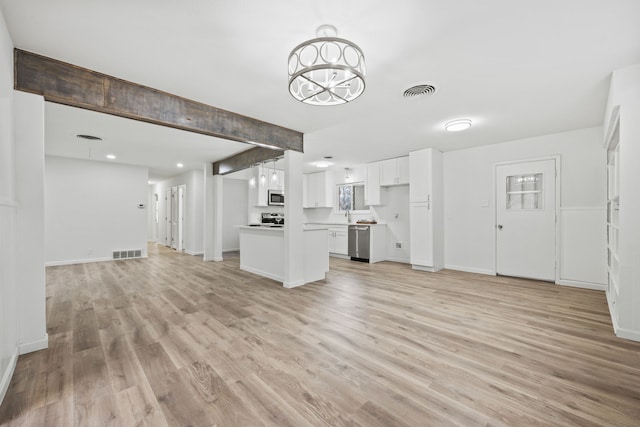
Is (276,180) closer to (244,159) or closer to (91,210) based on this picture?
(244,159)

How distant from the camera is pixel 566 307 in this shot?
3377mm

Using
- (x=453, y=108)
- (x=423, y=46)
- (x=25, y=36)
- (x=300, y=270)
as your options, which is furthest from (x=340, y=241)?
(x=25, y=36)

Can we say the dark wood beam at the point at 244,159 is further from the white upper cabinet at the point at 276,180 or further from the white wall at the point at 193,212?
the white upper cabinet at the point at 276,180

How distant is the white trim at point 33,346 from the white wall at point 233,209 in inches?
246

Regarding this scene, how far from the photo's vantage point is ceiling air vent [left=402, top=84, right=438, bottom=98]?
2.84 metres

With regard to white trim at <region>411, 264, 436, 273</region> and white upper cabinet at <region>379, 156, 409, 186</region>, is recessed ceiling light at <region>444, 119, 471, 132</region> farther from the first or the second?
white trim at <region>411, 264, 436, 273</region>

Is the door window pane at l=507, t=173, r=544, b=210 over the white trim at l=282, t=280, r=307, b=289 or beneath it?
over

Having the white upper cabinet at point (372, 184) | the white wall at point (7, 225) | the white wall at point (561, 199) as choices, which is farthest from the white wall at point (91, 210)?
the white wall at point (561, 199)

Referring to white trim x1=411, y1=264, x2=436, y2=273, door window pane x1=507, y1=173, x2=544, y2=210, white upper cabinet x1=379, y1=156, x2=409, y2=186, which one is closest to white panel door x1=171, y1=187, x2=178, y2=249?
white upper cabinet x1=379, y1=156, x2=409, y2=186

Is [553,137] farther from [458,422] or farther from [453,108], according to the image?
[458,422]

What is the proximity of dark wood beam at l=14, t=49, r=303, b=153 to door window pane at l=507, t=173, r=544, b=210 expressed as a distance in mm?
4788

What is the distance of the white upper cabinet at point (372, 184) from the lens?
6.83 m

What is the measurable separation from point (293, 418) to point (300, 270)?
2.99m

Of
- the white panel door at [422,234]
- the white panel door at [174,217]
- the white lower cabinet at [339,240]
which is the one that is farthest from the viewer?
the white panel door at [174,217]
